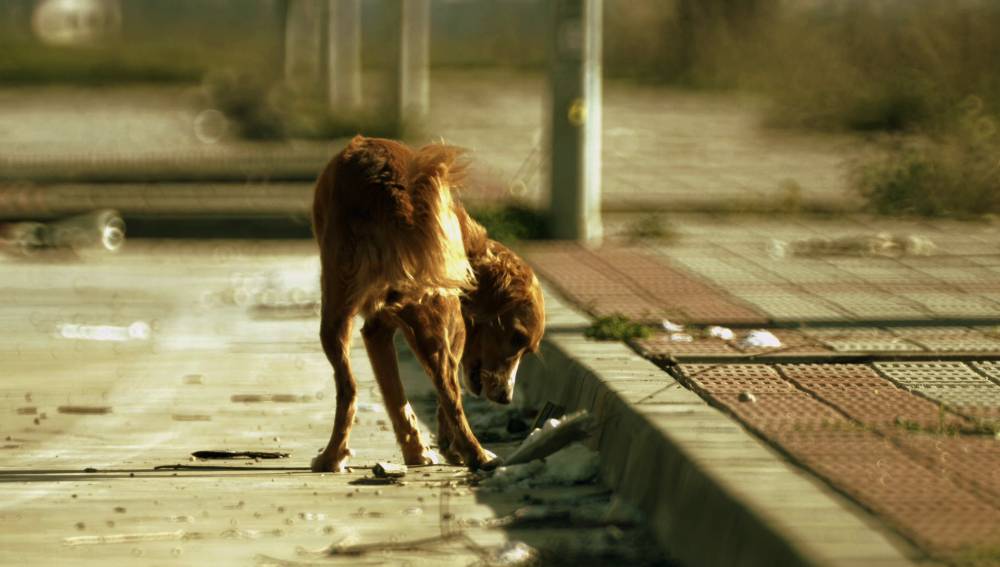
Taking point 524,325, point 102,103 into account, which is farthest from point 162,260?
point 102,103

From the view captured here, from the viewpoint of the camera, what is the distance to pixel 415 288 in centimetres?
698

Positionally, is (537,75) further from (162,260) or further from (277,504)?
(277,504)

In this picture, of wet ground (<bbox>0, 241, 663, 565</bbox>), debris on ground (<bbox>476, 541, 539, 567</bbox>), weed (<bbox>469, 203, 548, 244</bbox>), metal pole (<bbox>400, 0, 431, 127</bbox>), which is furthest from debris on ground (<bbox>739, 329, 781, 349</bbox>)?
metal pole (<bbox>400, 0, 431, 127</bbox>)

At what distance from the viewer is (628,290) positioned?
11.0m

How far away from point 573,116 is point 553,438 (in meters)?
7.52

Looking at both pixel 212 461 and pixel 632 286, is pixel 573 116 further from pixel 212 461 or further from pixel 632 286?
pixel 212 461

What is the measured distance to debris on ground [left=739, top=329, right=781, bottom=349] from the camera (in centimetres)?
851

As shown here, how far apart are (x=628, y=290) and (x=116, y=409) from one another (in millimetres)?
3348

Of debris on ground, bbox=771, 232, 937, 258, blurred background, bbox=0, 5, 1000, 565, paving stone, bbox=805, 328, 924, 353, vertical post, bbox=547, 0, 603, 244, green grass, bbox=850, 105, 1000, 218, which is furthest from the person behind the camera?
green grass, bbox=850, 105, 1000, 218

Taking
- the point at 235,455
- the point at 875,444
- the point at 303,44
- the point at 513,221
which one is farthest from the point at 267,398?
the point at 303,44

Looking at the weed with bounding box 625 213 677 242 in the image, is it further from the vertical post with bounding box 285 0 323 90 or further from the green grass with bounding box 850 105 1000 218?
the vertical post with bounding box 285 0 323 90

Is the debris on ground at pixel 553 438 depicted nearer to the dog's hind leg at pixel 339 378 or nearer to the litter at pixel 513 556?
the dog's hind leg at pixel 339 378

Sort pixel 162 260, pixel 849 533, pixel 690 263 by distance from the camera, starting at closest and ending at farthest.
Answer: pixel 849 533, pixel 690 263, pixel 162 260

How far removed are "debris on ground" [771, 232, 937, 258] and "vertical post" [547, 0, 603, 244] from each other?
154 cm
